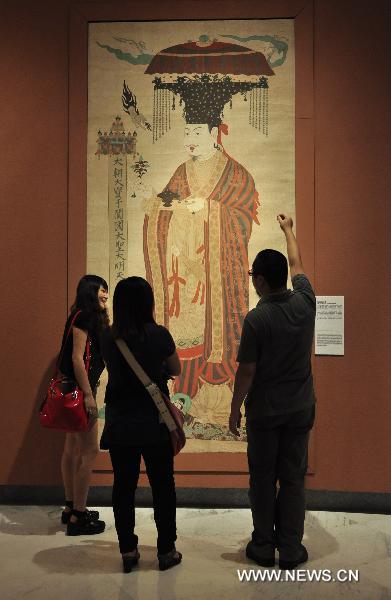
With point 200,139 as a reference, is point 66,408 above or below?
below

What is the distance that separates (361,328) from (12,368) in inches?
86.6

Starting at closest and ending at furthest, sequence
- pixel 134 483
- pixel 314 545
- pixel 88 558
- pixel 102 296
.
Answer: pixel 134 483 < pixel 88 558 < pixel 314 545 < pixel 102 296

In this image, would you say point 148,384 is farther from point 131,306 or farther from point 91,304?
point 91,304

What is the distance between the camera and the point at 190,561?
126 inches

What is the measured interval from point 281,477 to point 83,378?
1142 millimetres

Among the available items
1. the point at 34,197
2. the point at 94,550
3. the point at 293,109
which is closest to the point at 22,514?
the point at 94,550

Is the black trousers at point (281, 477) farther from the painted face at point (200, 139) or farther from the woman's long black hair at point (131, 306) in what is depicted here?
the painted face at point (200, 139)

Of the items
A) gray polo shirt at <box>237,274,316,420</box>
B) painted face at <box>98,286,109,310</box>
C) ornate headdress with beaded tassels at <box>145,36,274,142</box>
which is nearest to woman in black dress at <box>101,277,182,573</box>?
gray polo shirt at <box>237,274,316,420</box>

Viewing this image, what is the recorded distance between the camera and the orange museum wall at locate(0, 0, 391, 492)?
401 centimetres

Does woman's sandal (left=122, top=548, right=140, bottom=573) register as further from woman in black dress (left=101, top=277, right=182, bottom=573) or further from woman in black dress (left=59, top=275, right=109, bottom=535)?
woman in black dress (left=59, top=275, right=109, bottom=535)

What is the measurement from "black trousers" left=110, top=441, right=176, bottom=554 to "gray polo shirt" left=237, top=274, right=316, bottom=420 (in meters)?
0.47

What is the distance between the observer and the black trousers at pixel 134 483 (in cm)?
294

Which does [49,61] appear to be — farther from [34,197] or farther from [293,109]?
[293,109]

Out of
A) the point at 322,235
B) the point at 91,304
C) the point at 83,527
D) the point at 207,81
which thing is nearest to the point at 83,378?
the point at 91,304
